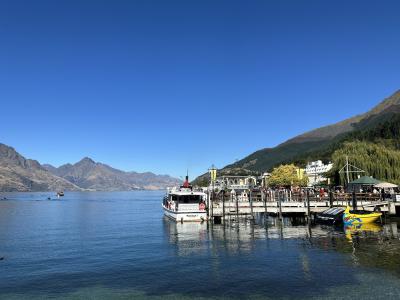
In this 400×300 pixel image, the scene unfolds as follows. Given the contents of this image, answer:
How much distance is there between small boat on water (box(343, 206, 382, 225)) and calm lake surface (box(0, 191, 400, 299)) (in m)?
2.16

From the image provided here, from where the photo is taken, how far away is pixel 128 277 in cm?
2955

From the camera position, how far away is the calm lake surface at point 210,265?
25.2 meters

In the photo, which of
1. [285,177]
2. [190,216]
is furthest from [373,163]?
[285,177]

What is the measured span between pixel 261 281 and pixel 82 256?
2061 cm

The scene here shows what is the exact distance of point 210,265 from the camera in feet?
109

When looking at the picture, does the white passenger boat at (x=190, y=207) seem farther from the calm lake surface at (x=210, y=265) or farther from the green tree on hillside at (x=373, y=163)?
the green tree on hillside at (x=373, y=163)

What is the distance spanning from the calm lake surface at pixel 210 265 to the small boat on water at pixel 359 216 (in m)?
2.16

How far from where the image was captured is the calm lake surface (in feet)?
82.7

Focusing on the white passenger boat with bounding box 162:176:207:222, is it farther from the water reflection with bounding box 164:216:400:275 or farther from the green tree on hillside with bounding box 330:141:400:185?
the green tree on hillside with bounding box 330:141:400:185

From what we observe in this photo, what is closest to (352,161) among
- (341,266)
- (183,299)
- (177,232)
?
(177,232)

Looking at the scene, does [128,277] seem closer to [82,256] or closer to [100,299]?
[100,299]

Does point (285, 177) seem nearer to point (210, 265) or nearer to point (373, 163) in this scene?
point (373, 163)

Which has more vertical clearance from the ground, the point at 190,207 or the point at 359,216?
the point at 190,207

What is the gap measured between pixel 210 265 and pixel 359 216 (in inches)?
1219
